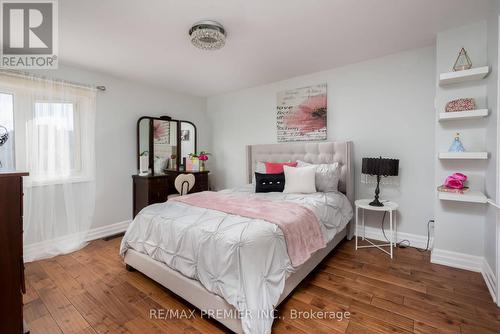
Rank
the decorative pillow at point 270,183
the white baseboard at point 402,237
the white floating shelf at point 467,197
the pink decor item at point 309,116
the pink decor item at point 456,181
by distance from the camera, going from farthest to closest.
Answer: the pink decor item at point 309,116 < the decorative pillow at point 270,183 < the white baseboard at point 402,237 < the pink decor item at point 456,181 < the white floating shelf at point 467,197

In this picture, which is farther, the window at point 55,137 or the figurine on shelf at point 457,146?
the window at point 55,137

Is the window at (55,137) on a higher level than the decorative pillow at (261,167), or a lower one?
higher

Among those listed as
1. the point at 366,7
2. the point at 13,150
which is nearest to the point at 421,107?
the point at 366,7

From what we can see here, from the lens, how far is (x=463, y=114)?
2109 mm

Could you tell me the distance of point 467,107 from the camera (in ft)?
7.06

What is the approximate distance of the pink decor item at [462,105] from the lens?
215 cm

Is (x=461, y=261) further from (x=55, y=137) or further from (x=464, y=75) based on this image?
(x=55, y=137)

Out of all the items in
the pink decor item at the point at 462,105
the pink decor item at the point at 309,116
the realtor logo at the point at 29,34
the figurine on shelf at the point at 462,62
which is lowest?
the pink decor item at the point at 462,105

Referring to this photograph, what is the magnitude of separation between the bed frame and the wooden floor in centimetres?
12

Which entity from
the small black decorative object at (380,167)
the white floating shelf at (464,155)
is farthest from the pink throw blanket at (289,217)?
the white floating shelf at (464,155)

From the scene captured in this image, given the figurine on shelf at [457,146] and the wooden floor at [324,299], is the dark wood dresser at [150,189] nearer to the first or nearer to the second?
the wooden floor at [324,299]

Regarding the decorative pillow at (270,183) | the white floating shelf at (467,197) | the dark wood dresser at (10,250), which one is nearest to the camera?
the dark wood dresser at (10,250)

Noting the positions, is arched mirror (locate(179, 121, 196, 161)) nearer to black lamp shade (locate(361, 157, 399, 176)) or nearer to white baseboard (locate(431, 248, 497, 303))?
black lamp shade (locate(361, 157, 399, 176))

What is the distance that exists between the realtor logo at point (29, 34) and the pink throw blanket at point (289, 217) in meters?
2.02
